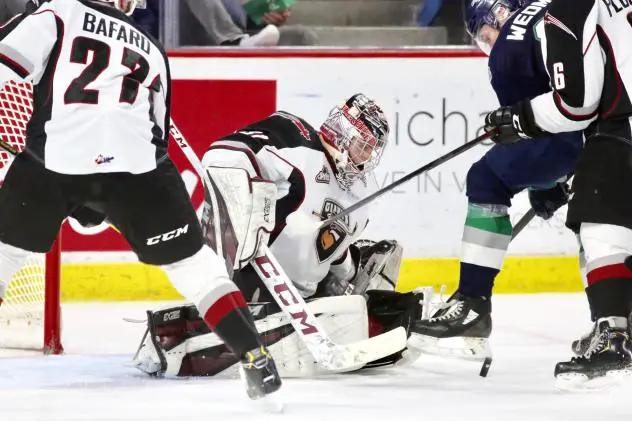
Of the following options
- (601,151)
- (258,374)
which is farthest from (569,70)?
(258,374)

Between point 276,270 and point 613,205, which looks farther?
point 276,270

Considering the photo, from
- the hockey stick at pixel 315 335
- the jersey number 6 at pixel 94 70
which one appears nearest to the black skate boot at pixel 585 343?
the hockey stick at pixel 315 335

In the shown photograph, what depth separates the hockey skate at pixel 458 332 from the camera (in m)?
3.23

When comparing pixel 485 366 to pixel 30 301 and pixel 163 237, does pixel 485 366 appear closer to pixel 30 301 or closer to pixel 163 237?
pixel 163 237

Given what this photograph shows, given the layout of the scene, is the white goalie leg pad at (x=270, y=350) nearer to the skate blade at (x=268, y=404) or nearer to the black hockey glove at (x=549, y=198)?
the skate blade at (x=268, y=404)

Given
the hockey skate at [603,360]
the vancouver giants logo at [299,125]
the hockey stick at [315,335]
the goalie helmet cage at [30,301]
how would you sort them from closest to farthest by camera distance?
the hockey skate at [603,360] < the hockey stick at [315,335] < the vancouver giants logo at [299,125] < the goalie helmet cage at [30,301]

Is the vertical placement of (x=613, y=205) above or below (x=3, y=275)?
above

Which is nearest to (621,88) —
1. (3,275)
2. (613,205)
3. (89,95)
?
(613,205)

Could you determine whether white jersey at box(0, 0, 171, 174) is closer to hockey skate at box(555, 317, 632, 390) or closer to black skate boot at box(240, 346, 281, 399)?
black skate boot at box(240, 346, 281, 399)

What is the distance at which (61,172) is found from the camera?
2746 millimetres

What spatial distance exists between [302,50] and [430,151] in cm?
65

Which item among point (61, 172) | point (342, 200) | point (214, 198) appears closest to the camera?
point (61, 172)

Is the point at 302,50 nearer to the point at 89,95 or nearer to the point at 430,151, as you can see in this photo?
the point at 430,151

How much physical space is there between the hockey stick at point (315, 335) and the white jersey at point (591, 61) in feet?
2.40
